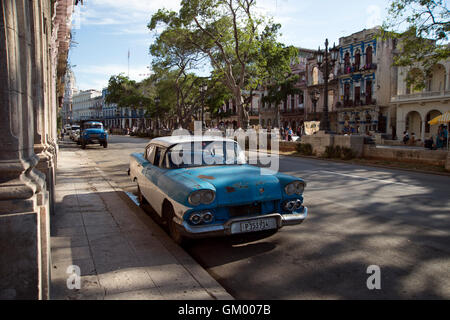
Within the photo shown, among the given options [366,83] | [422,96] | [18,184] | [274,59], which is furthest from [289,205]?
[366,83]

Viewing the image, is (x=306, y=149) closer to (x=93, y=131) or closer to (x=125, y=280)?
(x=93, y=131)

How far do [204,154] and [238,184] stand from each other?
125 cm

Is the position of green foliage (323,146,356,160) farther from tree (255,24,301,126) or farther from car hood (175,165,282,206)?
car hood (175,165,282,206)

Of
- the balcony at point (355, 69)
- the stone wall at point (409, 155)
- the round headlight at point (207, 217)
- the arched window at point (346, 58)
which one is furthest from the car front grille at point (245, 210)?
the arched window at point (346, 58)

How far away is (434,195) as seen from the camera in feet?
25.2

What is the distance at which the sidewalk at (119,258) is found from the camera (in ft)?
10.3

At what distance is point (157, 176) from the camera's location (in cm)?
498

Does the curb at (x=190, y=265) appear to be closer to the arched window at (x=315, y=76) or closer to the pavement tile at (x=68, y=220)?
the pavement tile at (x=68, y=220)

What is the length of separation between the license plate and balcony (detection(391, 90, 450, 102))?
107ft

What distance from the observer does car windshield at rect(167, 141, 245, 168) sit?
5012 mm

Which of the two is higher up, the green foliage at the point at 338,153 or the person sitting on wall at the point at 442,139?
the person sitting on wall at the point at 442,139

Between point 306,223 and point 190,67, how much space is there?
97.4ft

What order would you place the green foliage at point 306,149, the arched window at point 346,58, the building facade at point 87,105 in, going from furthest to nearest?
1. the building facade at point 87,105
2. the arched window at point 346,58
3. the green foliage at point 306,149

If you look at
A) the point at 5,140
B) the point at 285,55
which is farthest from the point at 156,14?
the point at 5,140
